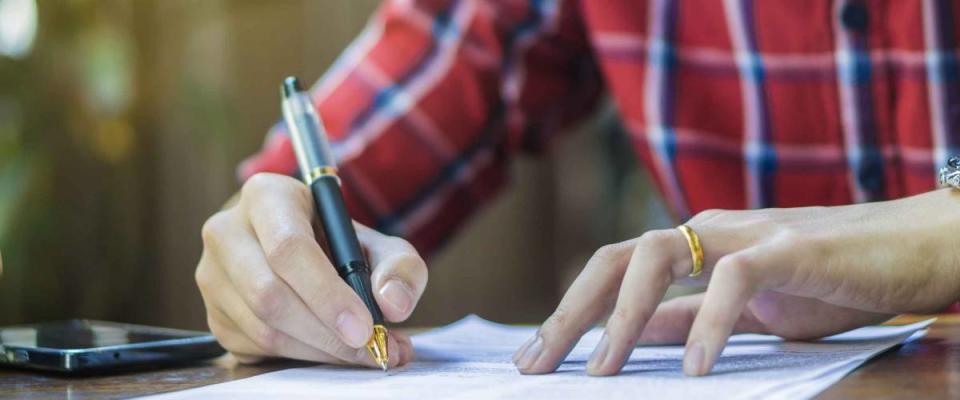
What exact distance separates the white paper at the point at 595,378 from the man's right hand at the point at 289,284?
0.07ft

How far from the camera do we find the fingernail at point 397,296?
510 millimetres

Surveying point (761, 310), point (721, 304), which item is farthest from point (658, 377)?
point (761, 310)

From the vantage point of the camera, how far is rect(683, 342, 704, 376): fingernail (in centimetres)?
44

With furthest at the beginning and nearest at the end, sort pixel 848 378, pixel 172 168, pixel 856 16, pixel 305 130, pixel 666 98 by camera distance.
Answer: pixel 172 168 < pixel 666 98 < pixel 856 16 < pixel 305 130 < pixel 848 378

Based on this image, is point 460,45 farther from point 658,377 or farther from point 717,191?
point 658,377

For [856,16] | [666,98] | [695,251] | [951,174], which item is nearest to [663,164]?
[666,98]

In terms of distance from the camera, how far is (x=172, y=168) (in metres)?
1.77

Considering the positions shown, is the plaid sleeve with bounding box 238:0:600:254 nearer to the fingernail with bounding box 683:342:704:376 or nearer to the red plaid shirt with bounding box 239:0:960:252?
the red plaid shirt with bounding box 239:0:960:252

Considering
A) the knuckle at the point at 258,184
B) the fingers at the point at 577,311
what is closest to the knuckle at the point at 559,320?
the fingers at the point at 577,311

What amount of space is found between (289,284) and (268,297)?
0.02 m

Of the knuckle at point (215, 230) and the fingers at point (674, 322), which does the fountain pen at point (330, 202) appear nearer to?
the knuckle at point (215, 230)

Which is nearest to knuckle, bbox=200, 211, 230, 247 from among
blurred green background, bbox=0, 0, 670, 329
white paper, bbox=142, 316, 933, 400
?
white paper, bbox=142, 316, 933, 400

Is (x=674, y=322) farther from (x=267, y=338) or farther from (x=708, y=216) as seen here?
(x=267, y=338)

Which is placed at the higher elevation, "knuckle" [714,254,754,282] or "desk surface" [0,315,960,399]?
"knuckle" [714,254,754,282]
